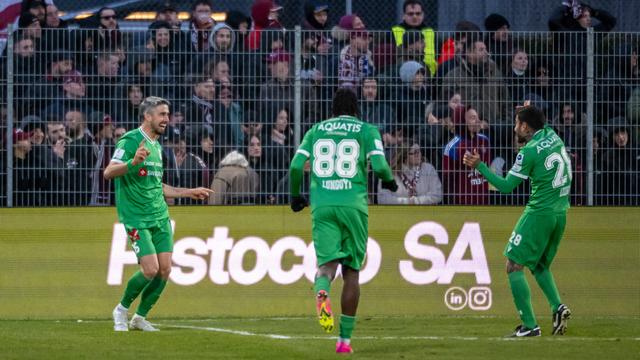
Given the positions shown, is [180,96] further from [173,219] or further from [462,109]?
[462,109]

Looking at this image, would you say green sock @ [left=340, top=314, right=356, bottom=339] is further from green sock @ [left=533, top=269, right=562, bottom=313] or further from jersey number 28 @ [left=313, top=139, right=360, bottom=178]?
green sock @ [left=533, top=269, right=562, bottom=313]

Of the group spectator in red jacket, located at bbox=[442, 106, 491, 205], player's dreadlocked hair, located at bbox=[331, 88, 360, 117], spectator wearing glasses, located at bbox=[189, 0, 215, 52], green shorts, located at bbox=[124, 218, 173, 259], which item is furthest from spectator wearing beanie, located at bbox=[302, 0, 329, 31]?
player's dreadlocked hair, located at bbox=[331, 88, 360, 117]

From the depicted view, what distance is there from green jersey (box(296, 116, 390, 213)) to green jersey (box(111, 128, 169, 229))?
109 inches

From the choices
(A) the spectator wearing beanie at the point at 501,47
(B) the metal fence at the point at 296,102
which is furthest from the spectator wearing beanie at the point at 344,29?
(A) the spectator wearing beanie at the point at 501,47

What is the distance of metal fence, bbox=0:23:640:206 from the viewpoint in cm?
1697

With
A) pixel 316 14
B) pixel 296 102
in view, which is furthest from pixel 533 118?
pixel 316 14

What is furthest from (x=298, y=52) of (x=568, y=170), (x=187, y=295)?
(x=568, y=170)

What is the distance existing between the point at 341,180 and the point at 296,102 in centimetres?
592

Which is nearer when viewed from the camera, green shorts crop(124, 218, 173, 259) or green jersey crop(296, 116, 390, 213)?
green jersey crop(296, 116, 390, 213)

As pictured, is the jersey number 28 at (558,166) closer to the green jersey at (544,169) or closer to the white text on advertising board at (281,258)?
the green jersey at (544,169)

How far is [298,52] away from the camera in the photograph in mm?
17281

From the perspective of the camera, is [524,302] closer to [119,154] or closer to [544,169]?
[544,169]

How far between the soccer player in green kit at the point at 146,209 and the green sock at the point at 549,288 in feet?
11.7

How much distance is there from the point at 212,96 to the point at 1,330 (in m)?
4.29
